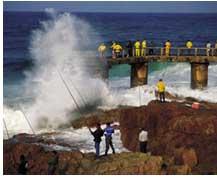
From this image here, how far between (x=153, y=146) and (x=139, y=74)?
6.63 m

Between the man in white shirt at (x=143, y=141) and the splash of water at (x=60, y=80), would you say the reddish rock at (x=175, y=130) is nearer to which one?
the man in white shirt at (x=143, y=141)

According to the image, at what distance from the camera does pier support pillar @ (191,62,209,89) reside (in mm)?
22750

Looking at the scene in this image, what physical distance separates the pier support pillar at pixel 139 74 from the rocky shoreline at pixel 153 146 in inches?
161

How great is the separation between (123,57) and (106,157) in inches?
300

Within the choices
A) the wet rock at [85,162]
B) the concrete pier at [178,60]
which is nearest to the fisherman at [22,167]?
the wet rock at [85,162]

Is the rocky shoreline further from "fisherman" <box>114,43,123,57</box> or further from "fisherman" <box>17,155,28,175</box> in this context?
"fisherman" <box>114,43,123,57</box>

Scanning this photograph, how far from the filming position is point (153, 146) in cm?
1655

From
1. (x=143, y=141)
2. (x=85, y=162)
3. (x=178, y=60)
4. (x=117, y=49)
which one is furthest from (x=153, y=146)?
(x=178, y=60)

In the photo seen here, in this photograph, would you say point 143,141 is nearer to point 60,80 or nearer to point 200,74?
point 60,80

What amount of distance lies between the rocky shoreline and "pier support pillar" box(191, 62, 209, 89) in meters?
4.11

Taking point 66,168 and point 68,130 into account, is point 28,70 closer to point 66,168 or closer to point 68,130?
point 68,130

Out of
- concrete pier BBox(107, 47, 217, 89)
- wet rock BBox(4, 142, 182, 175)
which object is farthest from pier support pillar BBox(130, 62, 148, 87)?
wet rock BBox(4, 142, 182, 175)

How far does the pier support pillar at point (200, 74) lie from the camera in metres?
22.8

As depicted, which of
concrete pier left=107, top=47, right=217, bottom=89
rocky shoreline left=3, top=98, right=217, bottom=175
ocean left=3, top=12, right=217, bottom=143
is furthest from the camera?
concrete pier left=107, top=47, right=217, bottom=89
